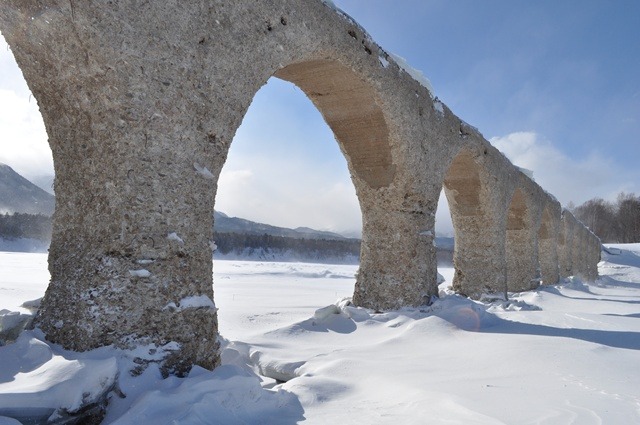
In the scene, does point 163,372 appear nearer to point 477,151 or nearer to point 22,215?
point 477,151

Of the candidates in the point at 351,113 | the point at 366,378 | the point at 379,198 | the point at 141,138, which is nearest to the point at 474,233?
the point at 379,198

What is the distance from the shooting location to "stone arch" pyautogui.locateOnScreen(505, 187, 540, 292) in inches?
351

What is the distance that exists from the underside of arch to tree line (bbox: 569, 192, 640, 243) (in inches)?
1481

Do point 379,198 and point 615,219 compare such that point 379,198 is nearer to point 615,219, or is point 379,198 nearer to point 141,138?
point 141,138

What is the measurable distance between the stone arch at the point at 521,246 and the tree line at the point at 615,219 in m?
32.1

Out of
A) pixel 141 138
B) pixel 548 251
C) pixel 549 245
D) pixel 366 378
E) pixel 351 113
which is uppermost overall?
pixel 351 113

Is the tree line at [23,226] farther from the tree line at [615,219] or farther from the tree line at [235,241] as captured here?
the tree line at [615,219]

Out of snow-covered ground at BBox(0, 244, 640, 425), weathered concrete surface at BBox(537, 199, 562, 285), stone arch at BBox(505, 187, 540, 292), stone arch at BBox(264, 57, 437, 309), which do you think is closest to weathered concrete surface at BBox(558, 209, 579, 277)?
weathered concrete surface at BBox(537, 199, 562, 285)

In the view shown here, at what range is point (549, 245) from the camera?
1173 centimetres

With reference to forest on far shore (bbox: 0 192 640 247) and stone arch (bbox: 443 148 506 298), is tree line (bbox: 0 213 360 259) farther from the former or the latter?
stone arch (bbox: 443 148 506 298)

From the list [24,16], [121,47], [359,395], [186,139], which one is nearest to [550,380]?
[359,395]

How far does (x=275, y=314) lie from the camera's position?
15.0ft

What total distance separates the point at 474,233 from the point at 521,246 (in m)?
2.59

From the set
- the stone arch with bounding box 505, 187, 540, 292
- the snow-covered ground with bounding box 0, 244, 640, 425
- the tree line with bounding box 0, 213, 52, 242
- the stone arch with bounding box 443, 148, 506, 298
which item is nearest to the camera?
the snow-covered ground with bounding box 0, 244, 640, 425
